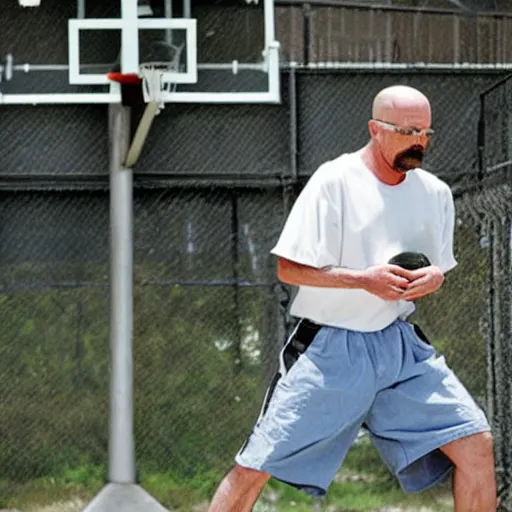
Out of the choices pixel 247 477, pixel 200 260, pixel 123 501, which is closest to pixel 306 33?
pixel 200 260

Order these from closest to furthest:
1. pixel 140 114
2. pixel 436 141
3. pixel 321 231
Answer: pixel 321 231, pixel 140 114, pixel 436 141

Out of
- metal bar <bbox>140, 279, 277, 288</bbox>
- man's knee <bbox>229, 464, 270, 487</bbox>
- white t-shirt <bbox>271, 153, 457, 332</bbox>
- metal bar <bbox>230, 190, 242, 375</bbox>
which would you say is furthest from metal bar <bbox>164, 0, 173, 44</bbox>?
man's knee <bbox>229, 464, 270, 487</bbox>

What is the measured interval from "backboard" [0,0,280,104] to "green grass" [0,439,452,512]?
178 cm

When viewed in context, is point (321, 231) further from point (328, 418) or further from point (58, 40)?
point (58, 40)

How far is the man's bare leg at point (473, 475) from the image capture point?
359 centimetres

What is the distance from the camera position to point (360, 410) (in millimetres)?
3691

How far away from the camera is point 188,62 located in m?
5.77

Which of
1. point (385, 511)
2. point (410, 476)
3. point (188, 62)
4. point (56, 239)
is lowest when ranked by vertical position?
point (385, 511)

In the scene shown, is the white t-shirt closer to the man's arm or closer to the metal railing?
the man's arm

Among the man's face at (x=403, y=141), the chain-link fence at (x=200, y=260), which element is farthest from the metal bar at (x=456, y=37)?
the man's face at (x=403, y=141)

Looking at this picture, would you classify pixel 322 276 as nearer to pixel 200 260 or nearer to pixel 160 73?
pixel 160 73

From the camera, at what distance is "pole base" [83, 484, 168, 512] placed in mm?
5629

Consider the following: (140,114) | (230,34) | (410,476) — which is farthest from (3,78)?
(410,476)

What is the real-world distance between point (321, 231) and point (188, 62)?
A: 7.58 feet
